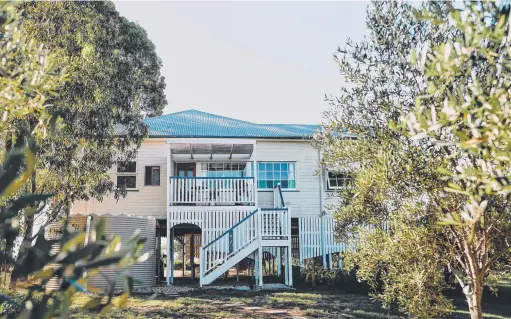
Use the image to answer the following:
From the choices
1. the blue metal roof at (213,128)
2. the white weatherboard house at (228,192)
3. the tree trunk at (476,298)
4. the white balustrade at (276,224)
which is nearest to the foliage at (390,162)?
the tree trunk at (476,298)

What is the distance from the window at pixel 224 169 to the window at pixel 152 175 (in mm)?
2123

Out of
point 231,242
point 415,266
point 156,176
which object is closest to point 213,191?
point 231,242

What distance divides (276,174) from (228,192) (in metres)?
4.68

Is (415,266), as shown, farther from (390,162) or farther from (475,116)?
(475,116)

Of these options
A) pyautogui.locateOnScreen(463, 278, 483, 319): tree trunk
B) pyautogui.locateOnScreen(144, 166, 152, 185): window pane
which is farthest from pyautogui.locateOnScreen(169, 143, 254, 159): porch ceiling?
pyautogui.locateOnScreen(463, 278, 483, 319): tree trunk

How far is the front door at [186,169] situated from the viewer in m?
23.1

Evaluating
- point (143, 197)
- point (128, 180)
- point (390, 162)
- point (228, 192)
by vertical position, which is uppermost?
point (128, 180)

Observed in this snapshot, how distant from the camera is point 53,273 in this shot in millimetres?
1266

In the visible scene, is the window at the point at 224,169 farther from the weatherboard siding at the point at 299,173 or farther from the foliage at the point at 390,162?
the foliage at the point at 390,162

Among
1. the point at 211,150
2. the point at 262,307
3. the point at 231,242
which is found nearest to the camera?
the point at 262,307

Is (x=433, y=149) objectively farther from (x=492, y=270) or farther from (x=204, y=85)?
(x=204, y=85)

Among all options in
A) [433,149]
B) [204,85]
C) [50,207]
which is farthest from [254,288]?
[204,85]

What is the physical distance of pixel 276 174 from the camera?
23344 millimetres

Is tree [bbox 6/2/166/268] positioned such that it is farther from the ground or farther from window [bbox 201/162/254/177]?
window [bbox 201/162/254/177]
